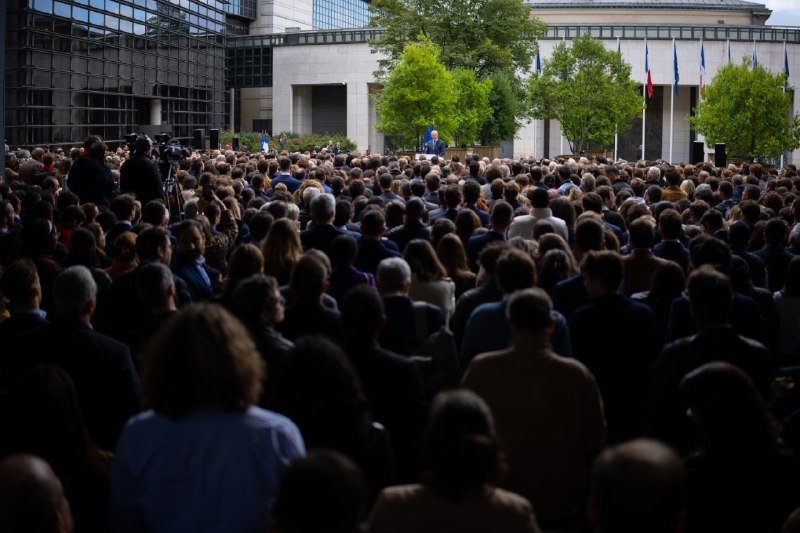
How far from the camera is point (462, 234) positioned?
430 inches

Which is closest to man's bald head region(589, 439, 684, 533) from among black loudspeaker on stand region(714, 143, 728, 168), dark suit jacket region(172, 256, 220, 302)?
dark suit jacket region(172, 256, 220, 302)

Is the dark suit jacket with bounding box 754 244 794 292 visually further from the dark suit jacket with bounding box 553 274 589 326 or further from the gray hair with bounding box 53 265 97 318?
the gray hair with bounding box 53 265 97 318

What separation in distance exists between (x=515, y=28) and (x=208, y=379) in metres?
59.5

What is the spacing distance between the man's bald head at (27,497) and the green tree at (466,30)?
5525 cm

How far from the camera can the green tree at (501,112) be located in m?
54.9

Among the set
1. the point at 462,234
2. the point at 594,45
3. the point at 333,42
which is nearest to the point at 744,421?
the point at 462,234

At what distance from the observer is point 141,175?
14.4 metres

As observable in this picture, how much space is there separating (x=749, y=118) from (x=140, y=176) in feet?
Answer: 100

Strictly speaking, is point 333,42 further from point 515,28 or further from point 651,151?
point 651,151

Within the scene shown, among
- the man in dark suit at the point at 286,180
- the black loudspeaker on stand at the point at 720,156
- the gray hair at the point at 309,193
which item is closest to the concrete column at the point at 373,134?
the black loudspeaker on stand at the point at 720,156

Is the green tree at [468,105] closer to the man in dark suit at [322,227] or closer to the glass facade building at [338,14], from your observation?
the man in dark suit at [322,227]

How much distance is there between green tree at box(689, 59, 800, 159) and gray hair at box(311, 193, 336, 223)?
31.8m

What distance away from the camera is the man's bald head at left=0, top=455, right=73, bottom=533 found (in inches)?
126

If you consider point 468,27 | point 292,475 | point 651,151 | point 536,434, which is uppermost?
point 468,27
